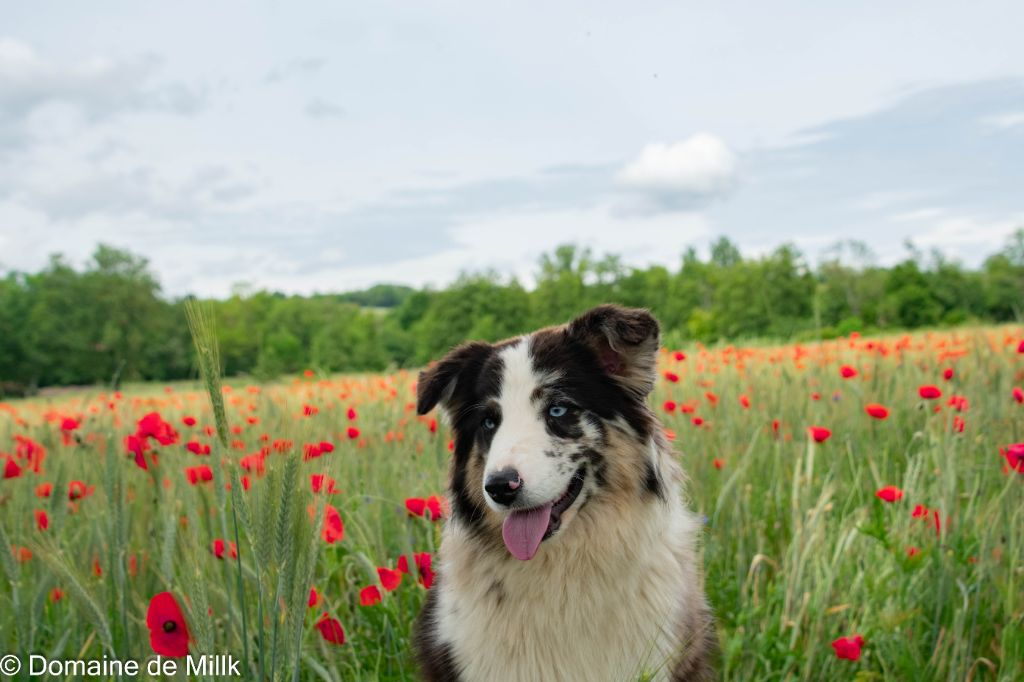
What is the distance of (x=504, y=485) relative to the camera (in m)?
2.41

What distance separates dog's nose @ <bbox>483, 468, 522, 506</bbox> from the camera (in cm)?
241

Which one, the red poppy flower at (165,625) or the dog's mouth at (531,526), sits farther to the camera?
the dog's mouth at (531,526)

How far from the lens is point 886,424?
5496mm

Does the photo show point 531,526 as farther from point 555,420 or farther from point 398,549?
point 398,549

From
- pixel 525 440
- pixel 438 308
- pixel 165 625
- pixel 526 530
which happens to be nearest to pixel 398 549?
pixel 526 530

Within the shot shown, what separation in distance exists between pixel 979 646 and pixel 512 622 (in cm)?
213

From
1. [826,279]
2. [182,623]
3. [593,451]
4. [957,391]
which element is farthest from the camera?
[826,279]

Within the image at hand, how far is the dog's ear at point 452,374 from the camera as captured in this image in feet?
10.1

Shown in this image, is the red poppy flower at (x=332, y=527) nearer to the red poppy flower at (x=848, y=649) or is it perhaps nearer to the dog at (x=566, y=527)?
the dog at (x=566, y=527)

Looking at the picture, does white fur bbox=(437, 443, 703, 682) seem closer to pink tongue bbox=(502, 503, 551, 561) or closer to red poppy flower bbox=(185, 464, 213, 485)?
pink tongue bbox=(502, 503, 551, 561)

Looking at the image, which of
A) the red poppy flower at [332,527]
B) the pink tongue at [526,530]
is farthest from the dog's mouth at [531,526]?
the red poppy flower at [332,527]

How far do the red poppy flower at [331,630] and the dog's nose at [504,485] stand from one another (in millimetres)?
775

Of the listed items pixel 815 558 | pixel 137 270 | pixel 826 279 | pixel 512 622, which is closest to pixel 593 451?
pixel 512 622

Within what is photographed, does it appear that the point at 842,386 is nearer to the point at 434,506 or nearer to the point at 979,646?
the point at 979,646
